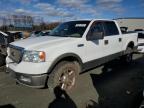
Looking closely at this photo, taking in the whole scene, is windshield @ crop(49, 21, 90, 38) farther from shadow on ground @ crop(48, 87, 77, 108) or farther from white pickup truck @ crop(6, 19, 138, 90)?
shadow on ground @ crop(48, 87, 77, 108)

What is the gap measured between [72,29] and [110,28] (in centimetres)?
161

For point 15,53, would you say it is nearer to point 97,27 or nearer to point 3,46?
point 97,27

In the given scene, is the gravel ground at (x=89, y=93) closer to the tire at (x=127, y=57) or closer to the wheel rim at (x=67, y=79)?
the wheel rim at (x=67, y=79)

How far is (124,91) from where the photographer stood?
517 cm

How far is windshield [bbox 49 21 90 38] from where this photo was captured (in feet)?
18.9

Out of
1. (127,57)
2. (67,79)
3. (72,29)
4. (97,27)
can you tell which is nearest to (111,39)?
(97,27)

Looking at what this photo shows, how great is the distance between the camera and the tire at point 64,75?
190 inches

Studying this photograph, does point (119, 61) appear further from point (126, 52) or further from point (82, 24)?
point (82, 24)

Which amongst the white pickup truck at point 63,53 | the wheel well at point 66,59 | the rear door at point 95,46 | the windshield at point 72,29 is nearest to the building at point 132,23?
the white pickup truck at point 63,53

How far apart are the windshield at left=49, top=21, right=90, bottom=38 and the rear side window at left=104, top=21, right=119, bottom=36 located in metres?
0.94

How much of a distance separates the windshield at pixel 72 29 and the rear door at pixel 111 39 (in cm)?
94

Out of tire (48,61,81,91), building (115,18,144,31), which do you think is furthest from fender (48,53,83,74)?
building (115,18,144,31)

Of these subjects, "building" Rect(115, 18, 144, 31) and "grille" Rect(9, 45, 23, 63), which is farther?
"building" Rect(115, 18, 144, 31)

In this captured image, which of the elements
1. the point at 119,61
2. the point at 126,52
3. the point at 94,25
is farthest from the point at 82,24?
the point at 119,61
